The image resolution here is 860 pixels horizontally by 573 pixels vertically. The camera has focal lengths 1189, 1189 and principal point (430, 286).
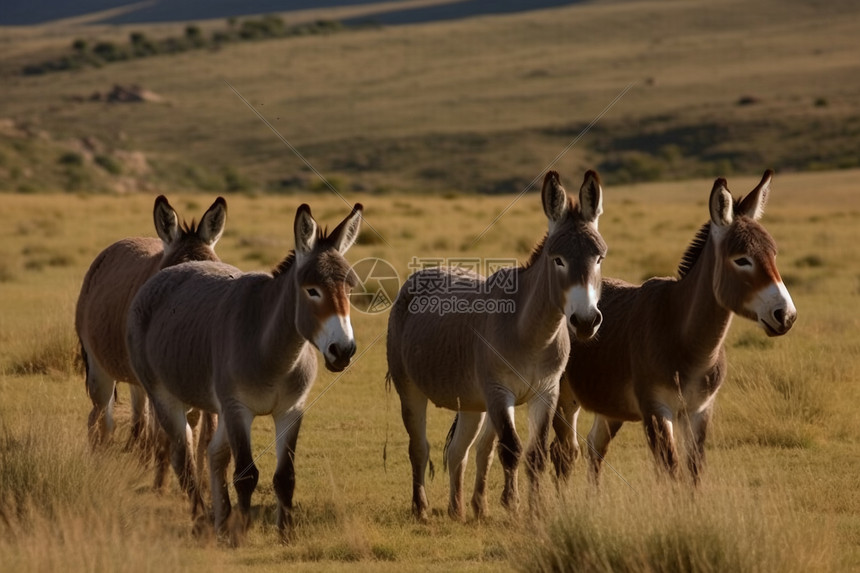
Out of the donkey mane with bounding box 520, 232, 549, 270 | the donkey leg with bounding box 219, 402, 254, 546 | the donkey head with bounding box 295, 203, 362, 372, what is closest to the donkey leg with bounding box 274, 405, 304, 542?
the donkey leg with bounding box 219, 402, 254, 546

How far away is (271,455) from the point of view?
32.2ft

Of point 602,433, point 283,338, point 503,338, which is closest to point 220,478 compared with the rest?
point 283,338

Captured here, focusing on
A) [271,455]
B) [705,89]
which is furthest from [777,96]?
[271,455]

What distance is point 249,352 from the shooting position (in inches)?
279

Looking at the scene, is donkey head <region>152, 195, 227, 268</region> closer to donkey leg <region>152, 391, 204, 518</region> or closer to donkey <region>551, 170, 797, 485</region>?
donkey leg <region>152, 391, 204, 518</region>

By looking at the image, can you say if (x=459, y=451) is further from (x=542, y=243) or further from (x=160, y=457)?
(x=160, y=457)

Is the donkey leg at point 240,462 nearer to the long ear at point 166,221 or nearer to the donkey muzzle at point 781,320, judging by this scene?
the long ear at point 166,221

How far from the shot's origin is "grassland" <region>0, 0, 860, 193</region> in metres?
69.8

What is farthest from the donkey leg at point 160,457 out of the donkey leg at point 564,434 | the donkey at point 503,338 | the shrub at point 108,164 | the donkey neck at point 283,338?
the shrub at point 108,164

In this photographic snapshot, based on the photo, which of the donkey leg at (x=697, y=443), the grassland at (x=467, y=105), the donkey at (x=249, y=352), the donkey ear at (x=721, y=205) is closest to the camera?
the donkey at (x=249, y=352)

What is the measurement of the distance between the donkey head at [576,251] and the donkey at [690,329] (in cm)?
72

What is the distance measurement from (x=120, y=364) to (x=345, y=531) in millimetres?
2411

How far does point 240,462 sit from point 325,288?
117 cm

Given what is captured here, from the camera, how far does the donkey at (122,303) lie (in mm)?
8727
